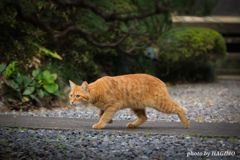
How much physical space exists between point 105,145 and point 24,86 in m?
2.87

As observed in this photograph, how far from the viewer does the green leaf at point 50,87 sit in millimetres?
5672

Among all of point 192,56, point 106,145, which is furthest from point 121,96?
point 192,56

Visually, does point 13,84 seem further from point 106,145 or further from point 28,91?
point 106,145

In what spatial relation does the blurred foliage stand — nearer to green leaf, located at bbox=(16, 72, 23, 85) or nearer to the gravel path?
green leaf, located at bbox=(16, 72, 23, 85)

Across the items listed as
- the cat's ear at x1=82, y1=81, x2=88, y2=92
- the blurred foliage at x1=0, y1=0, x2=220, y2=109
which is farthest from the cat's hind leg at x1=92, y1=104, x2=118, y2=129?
the blurred foliage at x1=0, y1=0, x2=220, y2=109

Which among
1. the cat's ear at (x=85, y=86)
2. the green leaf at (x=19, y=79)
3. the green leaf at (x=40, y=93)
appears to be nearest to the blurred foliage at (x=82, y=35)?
the green leaf at (x=19, y=79)

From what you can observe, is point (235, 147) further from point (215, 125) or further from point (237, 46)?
point (237, 46)

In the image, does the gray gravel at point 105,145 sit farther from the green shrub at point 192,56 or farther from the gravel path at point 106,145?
the green shrub at point 192,56

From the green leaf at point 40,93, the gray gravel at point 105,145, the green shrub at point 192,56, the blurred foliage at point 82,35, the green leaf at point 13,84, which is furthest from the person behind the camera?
the green shrub at point 192,56

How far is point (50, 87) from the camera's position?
5.70 m

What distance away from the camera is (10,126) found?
3883 mm

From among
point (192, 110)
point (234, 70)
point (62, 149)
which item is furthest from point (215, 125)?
point (234, 70)

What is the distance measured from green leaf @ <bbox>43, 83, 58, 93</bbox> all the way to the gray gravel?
2.04 metres

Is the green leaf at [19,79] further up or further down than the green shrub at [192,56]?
further down
